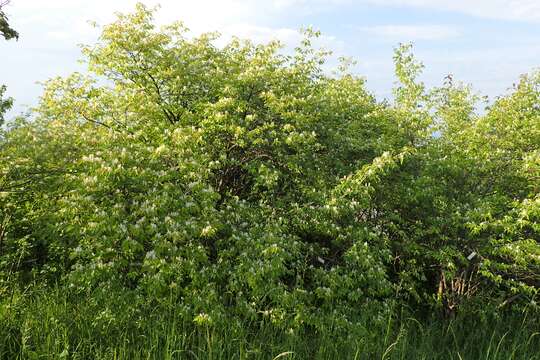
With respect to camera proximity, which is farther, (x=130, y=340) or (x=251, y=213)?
(x=251, y=213)

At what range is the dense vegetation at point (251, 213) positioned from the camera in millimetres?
7914

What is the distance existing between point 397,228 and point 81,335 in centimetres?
759

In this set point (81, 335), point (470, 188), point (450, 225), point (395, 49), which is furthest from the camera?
point (395, 49)

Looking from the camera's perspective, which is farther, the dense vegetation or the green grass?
the dense vegetation

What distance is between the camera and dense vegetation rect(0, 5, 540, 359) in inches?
312

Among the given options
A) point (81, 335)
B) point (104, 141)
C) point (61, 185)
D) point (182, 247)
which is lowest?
point (81, 335)

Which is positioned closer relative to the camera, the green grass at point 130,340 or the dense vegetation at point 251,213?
the green grass at point 130,340

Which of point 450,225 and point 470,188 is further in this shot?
point 470,188

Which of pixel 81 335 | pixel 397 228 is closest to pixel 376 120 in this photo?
pixel 397 228

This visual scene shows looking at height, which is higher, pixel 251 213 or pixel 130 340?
pixel 251 213

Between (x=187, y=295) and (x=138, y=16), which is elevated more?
(x=138, y=16)

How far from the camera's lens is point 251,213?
33.0ft

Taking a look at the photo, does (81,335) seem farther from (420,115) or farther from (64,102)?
(420,115)

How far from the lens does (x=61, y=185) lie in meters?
10.2
